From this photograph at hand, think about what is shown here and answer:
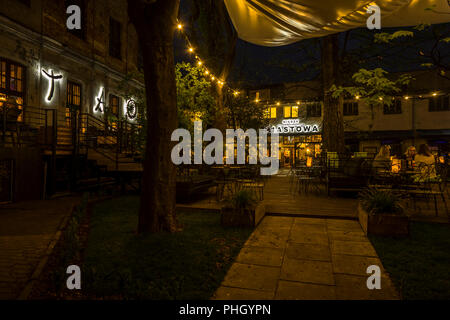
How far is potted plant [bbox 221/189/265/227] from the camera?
5.12 meters

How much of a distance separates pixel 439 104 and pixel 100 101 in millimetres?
25113

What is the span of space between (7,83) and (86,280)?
35.7 feet

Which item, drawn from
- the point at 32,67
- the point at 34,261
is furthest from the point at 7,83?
the point at 34,261

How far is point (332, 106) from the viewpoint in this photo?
452 inches

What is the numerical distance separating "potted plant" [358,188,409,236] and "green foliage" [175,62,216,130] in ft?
24.5

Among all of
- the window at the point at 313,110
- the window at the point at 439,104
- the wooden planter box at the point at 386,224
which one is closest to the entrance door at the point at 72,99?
the wooden planter box at the point at 386,224

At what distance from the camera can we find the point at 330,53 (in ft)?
38.0

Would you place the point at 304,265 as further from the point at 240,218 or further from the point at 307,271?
the point at 240,218

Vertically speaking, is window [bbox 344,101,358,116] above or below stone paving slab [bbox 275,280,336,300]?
above

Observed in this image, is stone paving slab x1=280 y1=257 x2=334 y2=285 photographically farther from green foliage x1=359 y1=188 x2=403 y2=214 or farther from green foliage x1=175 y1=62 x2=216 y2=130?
green foliage x1=175 y1=62 x2=216 y2=130

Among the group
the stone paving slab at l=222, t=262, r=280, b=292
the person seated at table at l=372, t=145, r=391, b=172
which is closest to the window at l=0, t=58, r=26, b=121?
the stone paving slab at l=222, t=262, r=280, b=292

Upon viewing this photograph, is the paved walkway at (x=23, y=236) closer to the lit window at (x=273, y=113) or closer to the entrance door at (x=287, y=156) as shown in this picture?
the lit window at (x=273, y=113)

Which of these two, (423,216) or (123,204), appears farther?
(123,204)
